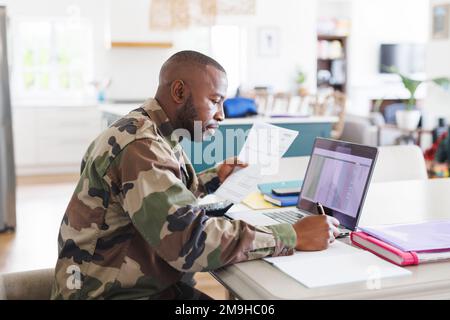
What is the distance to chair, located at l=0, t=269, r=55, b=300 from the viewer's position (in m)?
1.37

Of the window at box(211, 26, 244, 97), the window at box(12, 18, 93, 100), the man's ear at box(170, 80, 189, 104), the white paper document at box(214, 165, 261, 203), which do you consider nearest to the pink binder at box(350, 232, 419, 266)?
the white paper document at box(214, 165, 261, 203)

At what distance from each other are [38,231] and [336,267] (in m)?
3.62

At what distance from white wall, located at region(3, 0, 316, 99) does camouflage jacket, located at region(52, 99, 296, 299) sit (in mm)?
5509

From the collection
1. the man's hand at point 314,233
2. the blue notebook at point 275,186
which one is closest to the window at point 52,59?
the blue notebook at point 275,186

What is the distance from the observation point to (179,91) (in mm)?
1383

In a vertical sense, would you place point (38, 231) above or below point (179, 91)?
below

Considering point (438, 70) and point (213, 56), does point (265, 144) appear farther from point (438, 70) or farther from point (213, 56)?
point (213, 56)

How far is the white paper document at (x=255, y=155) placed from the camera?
1.72 m

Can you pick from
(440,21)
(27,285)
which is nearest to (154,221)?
(27,285)

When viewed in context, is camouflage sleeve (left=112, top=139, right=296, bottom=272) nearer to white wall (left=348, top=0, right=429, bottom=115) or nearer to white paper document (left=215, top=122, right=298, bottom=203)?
white paper document (left=215, top=122, right=298, bottom=203)

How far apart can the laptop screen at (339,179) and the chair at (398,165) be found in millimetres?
978

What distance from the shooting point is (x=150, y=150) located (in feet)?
4.15
